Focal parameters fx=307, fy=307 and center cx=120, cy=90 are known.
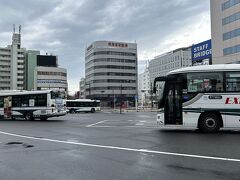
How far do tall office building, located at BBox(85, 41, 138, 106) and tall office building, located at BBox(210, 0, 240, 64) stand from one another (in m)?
76.7

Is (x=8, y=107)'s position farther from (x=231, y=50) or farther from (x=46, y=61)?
(x=46, y=61)

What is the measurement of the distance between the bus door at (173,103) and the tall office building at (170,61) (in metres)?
106

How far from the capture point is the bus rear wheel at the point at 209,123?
50.4 feet

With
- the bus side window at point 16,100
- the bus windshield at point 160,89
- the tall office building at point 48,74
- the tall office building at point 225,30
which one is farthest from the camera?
the tall office building at point 48,74

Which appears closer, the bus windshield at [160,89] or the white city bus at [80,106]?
the bus windshield at [160,89]

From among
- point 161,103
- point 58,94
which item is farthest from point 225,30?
point 161,103

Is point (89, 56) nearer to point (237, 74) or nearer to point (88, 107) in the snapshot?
point (88, 107)

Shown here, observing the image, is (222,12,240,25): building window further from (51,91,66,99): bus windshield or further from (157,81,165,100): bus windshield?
(157,81,165,100): bus windshield

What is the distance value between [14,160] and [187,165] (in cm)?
485

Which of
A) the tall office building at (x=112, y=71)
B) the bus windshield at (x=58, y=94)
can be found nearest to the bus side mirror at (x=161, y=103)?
the bus windshield at (x=58, y=94)

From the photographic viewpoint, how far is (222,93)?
1541 cm

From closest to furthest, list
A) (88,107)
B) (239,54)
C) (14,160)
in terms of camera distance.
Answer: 1. (14,160)
2. (239,54)
3. (88,107)

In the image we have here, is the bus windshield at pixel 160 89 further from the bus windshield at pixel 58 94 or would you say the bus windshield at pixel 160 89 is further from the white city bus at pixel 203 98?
the bus windshield at pixel 58 94

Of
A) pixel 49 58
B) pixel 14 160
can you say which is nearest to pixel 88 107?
pixel 14 160
